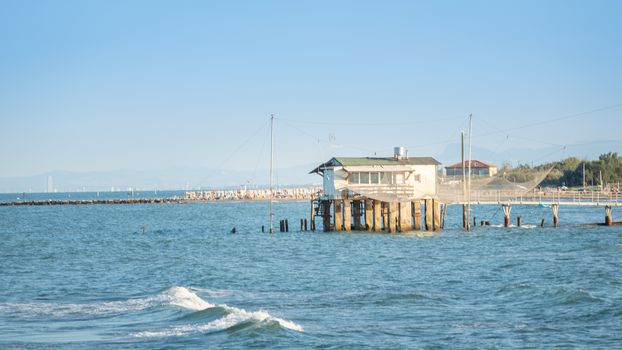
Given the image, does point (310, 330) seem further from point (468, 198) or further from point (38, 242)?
point (38, 242)

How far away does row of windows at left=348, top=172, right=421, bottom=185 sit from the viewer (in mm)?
57719

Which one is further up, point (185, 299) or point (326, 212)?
point (326, 212)

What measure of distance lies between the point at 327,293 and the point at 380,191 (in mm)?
26130

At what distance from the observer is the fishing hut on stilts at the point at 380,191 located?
2215 inches

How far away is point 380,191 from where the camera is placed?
2233 inches

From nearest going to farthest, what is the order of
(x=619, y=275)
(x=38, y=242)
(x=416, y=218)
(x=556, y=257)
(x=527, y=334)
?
(x=527, y=334)
(x=619, y=275)
(x=556, y=257)
(x=416, y=218)
(x=38, y=242)

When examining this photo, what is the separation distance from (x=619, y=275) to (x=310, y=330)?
1632cm

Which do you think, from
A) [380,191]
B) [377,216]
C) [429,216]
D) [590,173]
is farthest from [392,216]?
[590,173]

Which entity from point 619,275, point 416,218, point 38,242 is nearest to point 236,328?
point 619,275

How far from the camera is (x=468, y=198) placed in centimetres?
5947

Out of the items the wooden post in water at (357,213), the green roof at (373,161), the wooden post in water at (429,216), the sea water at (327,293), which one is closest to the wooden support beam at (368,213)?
the wooden post in water at (357,213)

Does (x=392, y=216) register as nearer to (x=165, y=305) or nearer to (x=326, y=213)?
(x=326, y=213)

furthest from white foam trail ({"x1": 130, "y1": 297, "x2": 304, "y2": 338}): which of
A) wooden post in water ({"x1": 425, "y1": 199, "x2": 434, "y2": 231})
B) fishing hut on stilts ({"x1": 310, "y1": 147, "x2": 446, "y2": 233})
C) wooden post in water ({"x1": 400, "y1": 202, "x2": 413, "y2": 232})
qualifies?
wooden post in water ({"x1": 425, "y1": 199, "x2": 434, "y2": 231})

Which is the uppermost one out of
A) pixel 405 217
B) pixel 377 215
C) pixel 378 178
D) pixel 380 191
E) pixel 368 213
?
pixel 378 178
